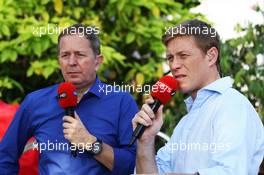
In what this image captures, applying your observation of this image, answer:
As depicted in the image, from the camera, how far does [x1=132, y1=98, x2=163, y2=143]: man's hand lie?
2.47 metres

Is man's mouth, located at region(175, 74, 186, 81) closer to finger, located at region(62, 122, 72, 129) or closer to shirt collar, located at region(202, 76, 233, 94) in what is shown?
shirt collar, located at region(202, 76, 233, 94)

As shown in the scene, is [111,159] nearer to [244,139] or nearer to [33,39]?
[244,139]

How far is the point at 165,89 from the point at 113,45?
86.5 inches

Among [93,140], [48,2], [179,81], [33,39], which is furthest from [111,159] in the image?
[48,2]

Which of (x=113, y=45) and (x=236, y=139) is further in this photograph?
(x=113, y=45)

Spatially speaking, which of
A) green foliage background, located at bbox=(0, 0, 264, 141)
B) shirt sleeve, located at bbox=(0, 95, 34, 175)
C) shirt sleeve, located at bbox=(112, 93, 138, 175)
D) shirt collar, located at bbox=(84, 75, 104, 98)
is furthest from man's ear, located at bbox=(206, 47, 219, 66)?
green foliage background, located at bbox=(0, 0, 264, 141)

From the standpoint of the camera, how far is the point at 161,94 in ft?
8.35

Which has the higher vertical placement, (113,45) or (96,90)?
(113,45)

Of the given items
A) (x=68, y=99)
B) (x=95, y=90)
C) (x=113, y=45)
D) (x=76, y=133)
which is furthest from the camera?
(x=113, y=45)

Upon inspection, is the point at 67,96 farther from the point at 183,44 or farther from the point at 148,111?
the point at 183,44

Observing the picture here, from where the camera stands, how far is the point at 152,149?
8.55 feet

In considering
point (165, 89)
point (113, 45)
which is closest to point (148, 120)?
point (165, 89)

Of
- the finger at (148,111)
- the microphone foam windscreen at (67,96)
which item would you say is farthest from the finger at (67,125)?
the finger at (148,111)

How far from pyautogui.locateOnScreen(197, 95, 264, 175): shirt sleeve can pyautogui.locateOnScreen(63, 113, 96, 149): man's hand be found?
579mm
